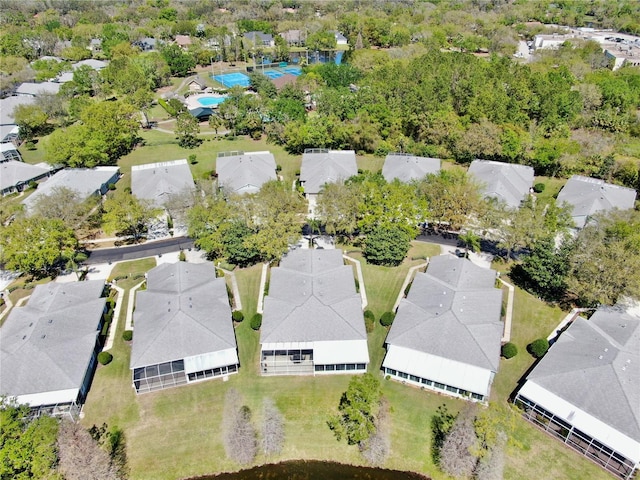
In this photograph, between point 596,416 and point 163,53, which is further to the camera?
point 163,53

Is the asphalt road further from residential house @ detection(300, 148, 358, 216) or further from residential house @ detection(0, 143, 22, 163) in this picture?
residential house @ detection(0, 143, 22, 163)

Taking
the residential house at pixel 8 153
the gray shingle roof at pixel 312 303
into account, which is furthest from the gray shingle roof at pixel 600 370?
the residential house at pixel 8 153

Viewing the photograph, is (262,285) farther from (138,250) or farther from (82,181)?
(82,181)

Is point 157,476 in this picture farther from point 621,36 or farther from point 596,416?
point 621,36

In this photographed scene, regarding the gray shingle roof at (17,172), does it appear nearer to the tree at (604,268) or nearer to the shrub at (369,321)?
the shrub at (369,321)

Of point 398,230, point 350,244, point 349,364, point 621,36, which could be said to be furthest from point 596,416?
point 621,36

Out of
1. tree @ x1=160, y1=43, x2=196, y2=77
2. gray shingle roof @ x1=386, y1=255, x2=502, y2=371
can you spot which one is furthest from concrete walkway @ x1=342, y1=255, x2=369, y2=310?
tree @ x1=160, y1=43, x2=196, y2=77
